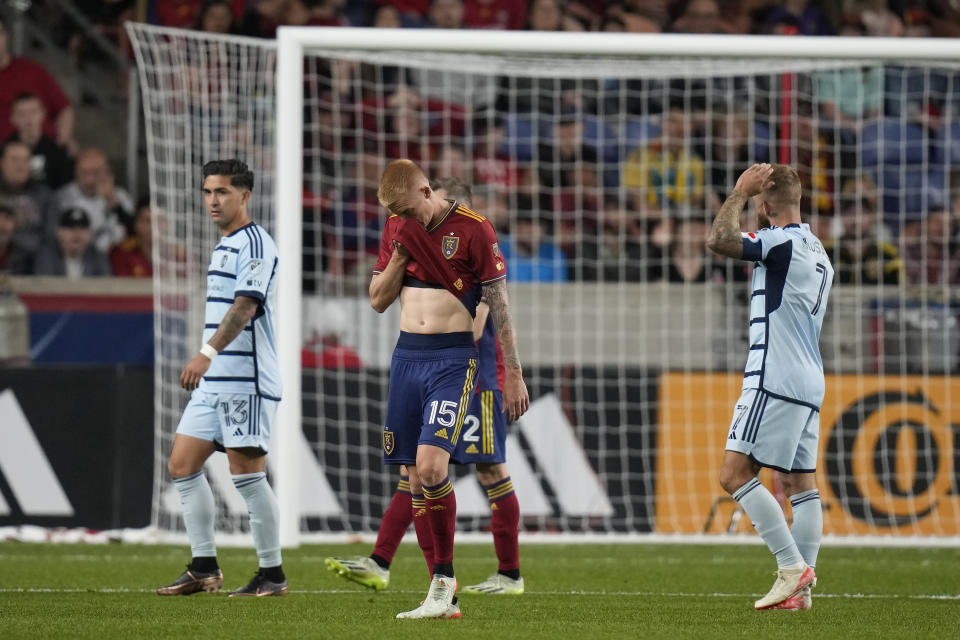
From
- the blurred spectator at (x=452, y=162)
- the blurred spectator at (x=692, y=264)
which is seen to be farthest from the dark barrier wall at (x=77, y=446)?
the blurred spectator at (x=692, y=264)

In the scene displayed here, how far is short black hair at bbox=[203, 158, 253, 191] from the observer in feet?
22.8

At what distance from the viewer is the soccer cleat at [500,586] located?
721cm

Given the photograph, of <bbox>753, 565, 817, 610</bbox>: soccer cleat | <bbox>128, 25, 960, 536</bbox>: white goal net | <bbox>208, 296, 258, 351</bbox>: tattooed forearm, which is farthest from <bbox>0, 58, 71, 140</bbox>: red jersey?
<bbox>753, 565, 817, 610</bbox>: soccer cleat

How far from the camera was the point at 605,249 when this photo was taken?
12398mm

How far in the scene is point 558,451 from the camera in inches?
429

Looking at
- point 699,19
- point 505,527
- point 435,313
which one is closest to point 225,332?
point 435,313

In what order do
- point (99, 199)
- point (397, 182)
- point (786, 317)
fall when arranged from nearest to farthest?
point (397, 182) → point (786, 317) → point (99, 199)

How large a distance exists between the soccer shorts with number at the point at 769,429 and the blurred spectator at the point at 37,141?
8567 millimetres

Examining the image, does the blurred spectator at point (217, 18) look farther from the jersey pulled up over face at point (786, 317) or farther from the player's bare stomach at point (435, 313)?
the jersey pulled up over face at point (786, 317)

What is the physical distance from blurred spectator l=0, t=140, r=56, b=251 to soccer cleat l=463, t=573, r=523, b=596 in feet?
23.2

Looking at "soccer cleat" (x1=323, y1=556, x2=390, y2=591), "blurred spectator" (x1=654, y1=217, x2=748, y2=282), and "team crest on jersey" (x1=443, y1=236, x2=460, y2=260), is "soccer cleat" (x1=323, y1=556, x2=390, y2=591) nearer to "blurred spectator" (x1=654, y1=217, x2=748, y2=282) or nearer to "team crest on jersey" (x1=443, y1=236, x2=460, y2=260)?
"team crest on jersey" (x1=443, y1=236, x2=460, y2=260)

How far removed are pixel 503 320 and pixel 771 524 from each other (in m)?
1.55

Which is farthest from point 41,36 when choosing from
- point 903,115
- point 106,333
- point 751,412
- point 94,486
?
point 751,412

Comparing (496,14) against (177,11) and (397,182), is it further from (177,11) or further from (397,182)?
(397,182)
